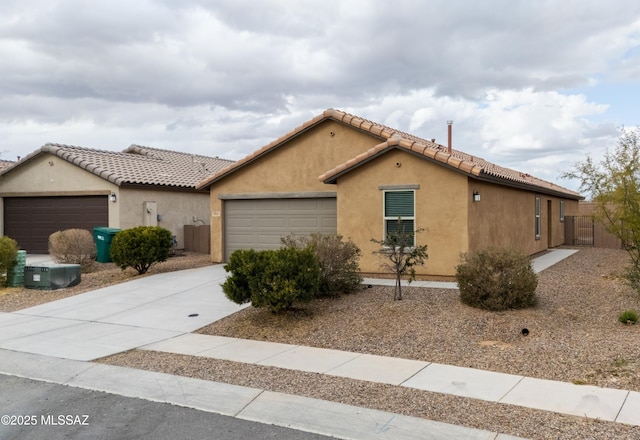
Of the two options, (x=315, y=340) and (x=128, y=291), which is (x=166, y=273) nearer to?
(x=128, y=291)

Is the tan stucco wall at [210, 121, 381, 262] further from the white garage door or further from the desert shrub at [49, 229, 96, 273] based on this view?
the desert shrub at [49, 229, 96, 273]

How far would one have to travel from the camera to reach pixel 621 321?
362 inches

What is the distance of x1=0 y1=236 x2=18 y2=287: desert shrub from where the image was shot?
1471 cm

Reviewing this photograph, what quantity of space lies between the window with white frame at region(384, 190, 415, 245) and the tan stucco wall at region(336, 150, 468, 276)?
15cm

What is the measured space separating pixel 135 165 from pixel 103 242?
19.2 ft

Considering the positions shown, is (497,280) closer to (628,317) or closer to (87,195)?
(628,317)

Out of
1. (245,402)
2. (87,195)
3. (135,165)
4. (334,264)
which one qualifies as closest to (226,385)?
(245,402)

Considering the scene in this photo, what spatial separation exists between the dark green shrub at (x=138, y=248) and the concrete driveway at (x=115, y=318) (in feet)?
2.99

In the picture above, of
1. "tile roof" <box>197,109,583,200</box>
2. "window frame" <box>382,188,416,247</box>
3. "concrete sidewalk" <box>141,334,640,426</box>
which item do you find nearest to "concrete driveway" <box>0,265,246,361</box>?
"concrete sidewalk" <box>141,334,640,426</box>

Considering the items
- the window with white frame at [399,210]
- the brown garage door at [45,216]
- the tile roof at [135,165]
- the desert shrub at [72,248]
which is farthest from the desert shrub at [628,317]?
the brown garage door at [45,216]

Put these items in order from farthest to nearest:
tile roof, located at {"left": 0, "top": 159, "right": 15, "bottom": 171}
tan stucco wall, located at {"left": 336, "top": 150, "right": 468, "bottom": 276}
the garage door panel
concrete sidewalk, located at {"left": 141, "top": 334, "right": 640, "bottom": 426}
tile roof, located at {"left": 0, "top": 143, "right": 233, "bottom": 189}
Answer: tile roof, located at {"left": 0, "top": 159, "right": 15, "bottom": 171} < tile roof, located at {"left": 0, "top": 143, "right": 233, "bottom": 189} < the garage door panel < tan stucco wall, located at {"left": 336, "top": 150, "right": 468, "bottom": 276} < concrete sidewalk, located at {"left": 141, "top": 334, "right": 640, "bottom": 426}

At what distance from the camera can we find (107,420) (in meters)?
5.88

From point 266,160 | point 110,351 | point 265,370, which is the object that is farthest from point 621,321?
point 266,160

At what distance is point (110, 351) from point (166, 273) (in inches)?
304
